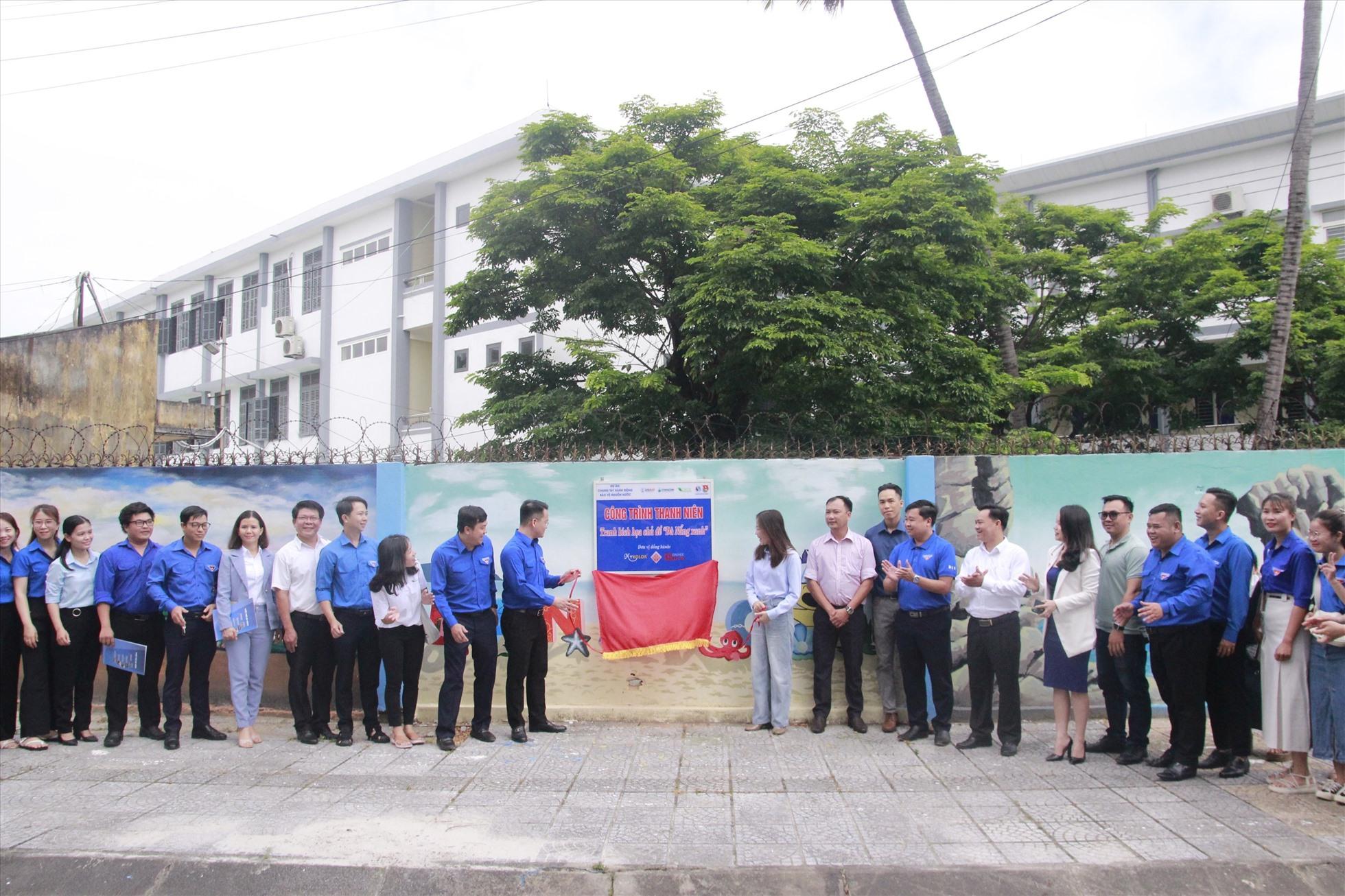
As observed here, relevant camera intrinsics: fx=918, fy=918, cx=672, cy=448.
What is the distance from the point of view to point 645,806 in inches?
203

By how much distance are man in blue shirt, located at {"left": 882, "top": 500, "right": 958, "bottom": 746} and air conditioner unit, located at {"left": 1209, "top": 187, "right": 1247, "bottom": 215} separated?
1754cm

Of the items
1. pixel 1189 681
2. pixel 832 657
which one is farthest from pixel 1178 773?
pixel 832 657

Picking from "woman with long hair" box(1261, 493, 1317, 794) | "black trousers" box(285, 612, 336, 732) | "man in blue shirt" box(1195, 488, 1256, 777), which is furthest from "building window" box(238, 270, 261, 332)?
"woman with long hair" box(1261, 493, 1317, 794)

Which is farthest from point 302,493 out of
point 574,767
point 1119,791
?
point 1119,791

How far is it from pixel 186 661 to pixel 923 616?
5.32m

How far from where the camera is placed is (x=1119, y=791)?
5340 millimetres

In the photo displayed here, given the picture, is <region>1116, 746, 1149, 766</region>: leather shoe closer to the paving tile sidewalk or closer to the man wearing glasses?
the man wearing glasses

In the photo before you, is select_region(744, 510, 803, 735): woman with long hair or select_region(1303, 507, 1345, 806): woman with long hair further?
select_region(744, 510, 803, 735): woman with long hair

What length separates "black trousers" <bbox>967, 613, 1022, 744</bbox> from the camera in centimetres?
614

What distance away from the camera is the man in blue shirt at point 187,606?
649cm

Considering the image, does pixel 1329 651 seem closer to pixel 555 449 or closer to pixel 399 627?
pixel 555 449

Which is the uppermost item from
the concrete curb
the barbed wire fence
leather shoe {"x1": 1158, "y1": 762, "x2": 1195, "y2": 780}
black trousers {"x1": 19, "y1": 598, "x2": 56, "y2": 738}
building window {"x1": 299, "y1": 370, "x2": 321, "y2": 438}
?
building window {"x1": 299, "y1": 370, "x2": 321, "y2": 438}

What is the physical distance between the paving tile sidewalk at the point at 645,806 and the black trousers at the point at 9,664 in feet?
0.72

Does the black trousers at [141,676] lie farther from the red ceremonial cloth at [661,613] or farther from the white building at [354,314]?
the white building at [354,314]
